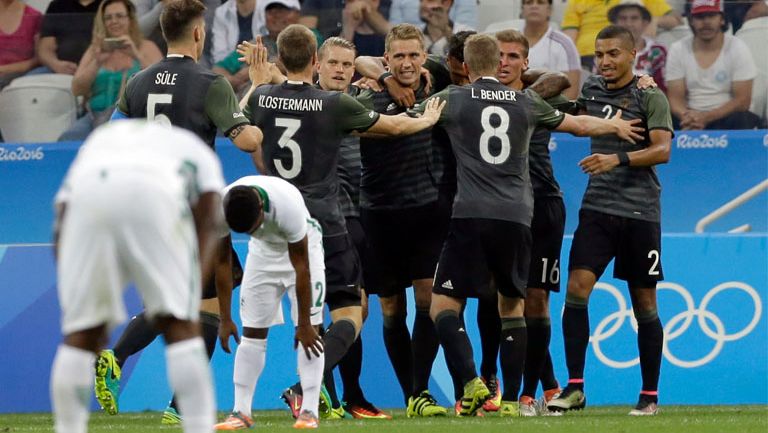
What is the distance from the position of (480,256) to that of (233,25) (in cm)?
502

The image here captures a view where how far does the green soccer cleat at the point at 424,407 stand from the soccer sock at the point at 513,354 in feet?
1.38

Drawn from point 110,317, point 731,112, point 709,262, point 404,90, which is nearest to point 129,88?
point 404,90

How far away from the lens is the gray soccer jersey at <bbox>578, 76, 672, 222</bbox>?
890 cm

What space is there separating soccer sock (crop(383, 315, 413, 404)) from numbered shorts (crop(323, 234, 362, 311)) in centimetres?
108

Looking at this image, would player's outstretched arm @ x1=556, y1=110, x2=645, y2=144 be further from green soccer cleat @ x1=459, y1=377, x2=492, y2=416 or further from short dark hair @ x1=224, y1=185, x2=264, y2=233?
short dark hair @ x1=224, y1=185, x2=264, y2=233

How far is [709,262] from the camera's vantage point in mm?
10445

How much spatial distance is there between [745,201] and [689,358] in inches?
98.6

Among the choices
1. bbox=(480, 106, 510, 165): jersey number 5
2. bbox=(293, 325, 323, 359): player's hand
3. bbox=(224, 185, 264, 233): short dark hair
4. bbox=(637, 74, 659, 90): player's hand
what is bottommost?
bbox=(293, 325, 323, 359): player's hand

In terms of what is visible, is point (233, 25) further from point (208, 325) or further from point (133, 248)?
point (133, 248)

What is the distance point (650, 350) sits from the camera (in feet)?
29.2

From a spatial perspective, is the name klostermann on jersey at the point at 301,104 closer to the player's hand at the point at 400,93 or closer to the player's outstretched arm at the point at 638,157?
the player's hand at the point at 400,93

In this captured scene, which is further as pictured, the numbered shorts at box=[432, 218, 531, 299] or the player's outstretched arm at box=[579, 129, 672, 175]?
the player's outstretched arm at box=[579, 129, 672, 175]

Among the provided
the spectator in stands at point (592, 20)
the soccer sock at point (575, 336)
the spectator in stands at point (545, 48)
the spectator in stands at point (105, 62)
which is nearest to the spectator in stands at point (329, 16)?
the spectator in stands at point (545, 48)

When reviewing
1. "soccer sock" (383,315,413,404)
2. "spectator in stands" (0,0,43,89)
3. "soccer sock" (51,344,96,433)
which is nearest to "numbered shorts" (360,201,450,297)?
"soccer sock" (383,315,413,404)
